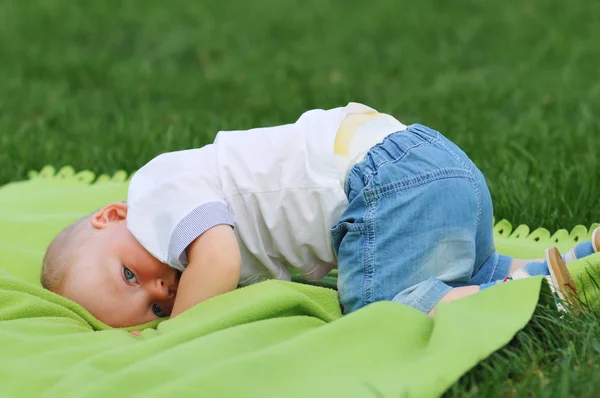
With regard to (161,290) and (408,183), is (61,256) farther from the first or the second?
(408,183)

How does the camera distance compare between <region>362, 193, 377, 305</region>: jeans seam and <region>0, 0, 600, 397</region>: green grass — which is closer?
<region>362, 193, 377, 305</region>: jeans seam

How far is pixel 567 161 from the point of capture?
3912mm

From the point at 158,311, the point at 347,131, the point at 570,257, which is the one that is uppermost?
the point at 347,131

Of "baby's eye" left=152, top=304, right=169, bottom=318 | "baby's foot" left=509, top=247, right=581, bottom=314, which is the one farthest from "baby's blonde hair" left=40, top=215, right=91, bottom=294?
Result: "baby's foot" left=509, top=247, right=581, bottom=314

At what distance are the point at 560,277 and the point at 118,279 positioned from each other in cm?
113

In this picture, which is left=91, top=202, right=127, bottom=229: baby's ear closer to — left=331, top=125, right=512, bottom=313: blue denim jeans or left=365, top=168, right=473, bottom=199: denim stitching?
left=331, top=125, right=512, bottom=313: blue denim jeans

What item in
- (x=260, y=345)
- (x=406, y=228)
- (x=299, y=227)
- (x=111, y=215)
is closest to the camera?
(x=260, y=345)

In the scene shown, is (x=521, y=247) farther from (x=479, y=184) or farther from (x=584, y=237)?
(x=479, y=184)

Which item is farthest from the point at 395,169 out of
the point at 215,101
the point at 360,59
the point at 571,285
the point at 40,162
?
the point at 360,59

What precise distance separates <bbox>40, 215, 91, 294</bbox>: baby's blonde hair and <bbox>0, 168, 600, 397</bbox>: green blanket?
8 centimetres

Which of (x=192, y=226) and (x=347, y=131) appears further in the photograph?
(x=347, y=131)

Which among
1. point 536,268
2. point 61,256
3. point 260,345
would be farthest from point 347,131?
point 61,256

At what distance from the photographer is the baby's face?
106 inches

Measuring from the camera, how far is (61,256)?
2.78m
